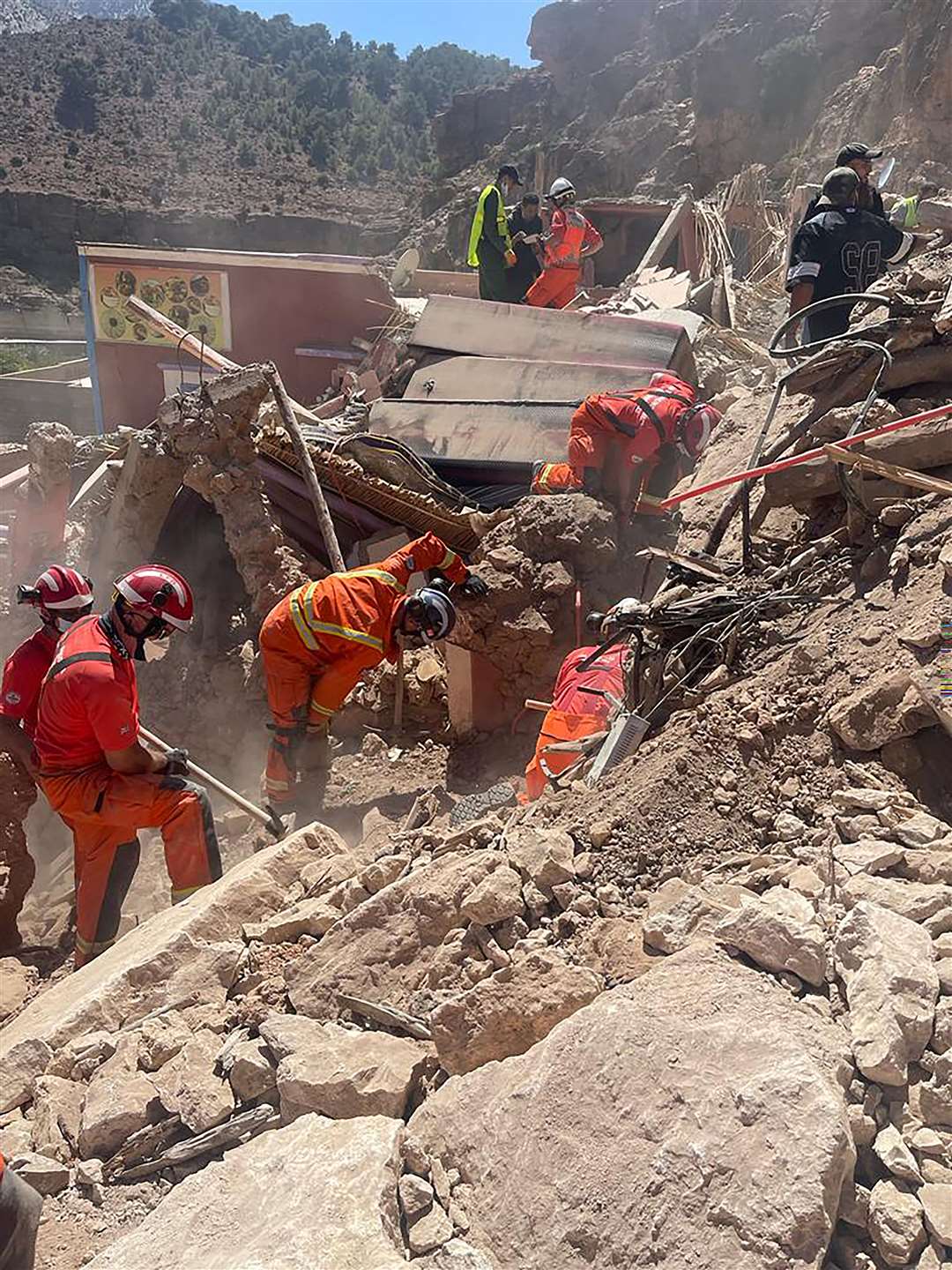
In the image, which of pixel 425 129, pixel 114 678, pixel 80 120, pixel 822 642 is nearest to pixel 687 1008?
pixel 822 642

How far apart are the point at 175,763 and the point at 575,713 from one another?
1.94m

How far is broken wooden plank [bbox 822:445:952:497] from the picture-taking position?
3170mm

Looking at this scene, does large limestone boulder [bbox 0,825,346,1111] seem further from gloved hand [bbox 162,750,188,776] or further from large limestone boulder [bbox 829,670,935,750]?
large limestone boulder [bbox 829,670,935,750]

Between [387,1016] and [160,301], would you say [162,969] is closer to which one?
[387,1016]

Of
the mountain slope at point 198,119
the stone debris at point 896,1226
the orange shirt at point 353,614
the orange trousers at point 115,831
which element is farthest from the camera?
the mountain slope at point 198,119

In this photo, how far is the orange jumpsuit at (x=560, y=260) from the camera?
1000cm

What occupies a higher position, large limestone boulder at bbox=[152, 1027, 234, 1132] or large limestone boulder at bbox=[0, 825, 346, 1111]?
large limestone boulder at bbox=[152, 1027, 234, 1132]

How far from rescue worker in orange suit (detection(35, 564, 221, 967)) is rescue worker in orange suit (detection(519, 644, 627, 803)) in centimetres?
164

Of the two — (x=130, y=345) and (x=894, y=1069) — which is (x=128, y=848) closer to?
(x=894, y=1069)

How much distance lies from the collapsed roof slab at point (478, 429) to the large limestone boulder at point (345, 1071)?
17.7ft

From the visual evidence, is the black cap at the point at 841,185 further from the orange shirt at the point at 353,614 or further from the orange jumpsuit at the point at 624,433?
the orange shirt at the point at 353,614

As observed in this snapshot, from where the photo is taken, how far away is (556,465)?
647 cm

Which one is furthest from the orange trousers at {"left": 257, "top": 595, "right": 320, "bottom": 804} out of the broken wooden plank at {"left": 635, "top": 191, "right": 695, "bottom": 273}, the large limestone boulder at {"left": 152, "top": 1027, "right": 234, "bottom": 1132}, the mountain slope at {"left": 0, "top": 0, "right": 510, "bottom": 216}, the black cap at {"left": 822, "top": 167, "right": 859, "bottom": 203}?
the mountain slope at {"left": 0, "top": 0, "right": 510, "bottom": 216}

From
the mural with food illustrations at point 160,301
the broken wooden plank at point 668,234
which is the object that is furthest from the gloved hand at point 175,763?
the broken wooden plank at point 668,234
